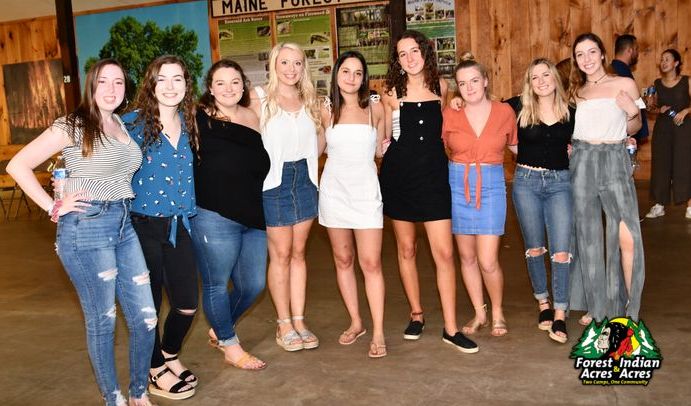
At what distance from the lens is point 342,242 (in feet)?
12.0

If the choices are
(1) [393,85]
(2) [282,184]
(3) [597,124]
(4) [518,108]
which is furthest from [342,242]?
(3) [597,124]

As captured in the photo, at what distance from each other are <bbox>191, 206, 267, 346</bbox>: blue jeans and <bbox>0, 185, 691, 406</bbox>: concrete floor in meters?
0.31

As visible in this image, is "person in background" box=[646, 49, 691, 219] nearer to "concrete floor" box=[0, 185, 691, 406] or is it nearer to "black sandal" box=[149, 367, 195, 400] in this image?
"concrete floor" box=[0, 185, 691, 406]

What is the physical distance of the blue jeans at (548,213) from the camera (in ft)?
12.0

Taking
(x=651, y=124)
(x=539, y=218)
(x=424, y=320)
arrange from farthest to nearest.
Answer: (x=651, y=124), (x=424, y=320), (x=539, y=218)

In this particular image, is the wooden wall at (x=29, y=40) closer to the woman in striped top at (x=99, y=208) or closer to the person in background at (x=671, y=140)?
the person in background at (x=671, y=140)

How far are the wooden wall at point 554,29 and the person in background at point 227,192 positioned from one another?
21.0 ft

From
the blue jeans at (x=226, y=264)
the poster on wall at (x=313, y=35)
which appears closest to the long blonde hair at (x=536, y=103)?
the blue jeans at (x=226, y=264)

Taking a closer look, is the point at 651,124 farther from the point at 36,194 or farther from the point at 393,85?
the point at 36,194

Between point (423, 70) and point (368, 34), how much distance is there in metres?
5.98

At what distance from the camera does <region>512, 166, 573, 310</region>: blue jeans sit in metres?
3.67

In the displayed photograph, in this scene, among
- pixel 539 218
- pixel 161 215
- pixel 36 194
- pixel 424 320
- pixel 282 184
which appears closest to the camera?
pixel 36 194

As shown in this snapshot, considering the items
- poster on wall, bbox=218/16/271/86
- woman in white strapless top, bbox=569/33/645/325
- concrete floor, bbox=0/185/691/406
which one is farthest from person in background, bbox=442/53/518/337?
poster on wall, bbox=218/16/271/86

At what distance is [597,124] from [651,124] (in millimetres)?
5625
